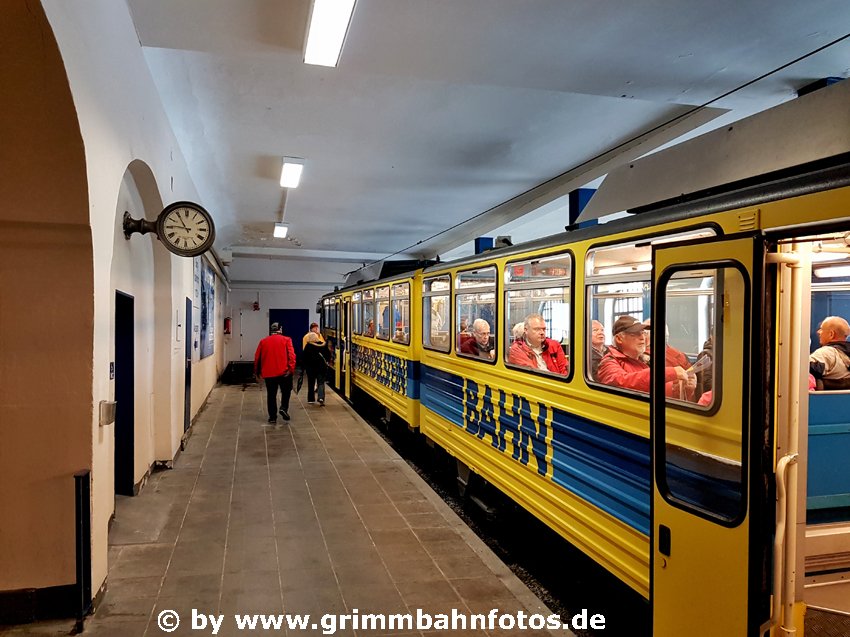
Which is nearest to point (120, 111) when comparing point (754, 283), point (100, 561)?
point (100, 561)

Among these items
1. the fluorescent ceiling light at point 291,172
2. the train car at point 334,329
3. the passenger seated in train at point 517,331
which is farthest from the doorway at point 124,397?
the train car at point 334,329

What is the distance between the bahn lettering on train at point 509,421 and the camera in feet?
12.6

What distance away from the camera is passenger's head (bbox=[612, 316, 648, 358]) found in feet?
10.3

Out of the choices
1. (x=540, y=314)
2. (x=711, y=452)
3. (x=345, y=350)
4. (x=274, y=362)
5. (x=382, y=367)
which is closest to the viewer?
(x=711, y=452)

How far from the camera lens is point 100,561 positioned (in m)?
3.23

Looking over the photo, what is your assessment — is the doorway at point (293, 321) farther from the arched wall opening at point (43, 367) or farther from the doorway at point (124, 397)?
the arched wall opening at point (43, 367)

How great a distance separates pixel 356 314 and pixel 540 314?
6.91m

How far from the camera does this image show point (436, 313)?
6.20 metres

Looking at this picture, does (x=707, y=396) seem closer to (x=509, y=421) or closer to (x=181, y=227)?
(x=509, y=421)

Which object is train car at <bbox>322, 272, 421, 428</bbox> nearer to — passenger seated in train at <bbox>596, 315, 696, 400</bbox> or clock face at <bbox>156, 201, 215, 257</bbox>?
clock face at <bbox>156, 201, 215, 257</bbox>

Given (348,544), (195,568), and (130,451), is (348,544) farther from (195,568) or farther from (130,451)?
(130,451)

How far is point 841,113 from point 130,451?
5.35 metres

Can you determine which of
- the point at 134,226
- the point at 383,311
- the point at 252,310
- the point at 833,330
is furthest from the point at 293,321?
the point at 833,330

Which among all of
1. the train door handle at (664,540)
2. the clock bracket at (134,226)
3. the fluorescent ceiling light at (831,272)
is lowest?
the train door handle at (664,540)
